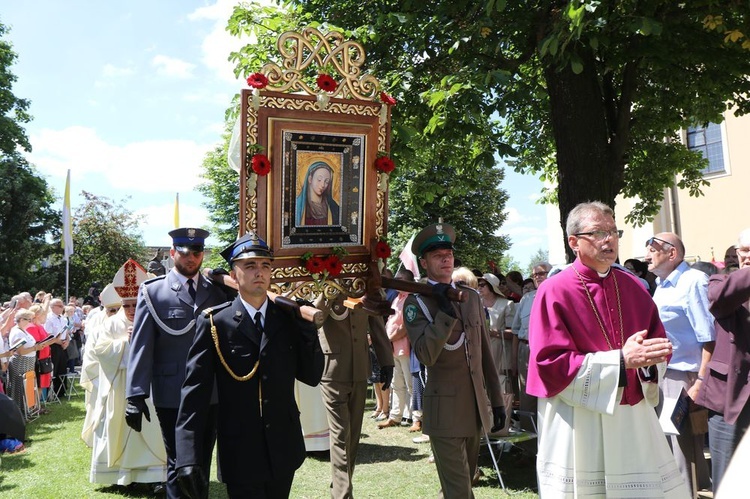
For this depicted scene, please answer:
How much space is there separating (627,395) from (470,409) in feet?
4.80

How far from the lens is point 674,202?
28.4 meters

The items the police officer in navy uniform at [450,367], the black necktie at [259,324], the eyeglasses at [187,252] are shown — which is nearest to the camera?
the black necktie at [259,324]

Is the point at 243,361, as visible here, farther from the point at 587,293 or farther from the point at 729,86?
the point at 729,86

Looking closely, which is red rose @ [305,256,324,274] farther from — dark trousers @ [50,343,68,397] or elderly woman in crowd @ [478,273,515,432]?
dark trousers @ [50,343,68,397]

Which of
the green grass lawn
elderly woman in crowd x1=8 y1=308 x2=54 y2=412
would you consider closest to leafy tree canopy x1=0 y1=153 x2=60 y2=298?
elderly woman in crowd x1=8 y1=308 x2=54 y2=412

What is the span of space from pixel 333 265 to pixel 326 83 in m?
1.30

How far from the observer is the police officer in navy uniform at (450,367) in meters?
5.02

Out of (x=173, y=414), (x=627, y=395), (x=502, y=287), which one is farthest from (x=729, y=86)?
(x=173, y=414)

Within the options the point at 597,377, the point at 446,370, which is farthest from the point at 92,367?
the point at 597,377

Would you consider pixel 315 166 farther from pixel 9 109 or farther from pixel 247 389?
pixel 9 109

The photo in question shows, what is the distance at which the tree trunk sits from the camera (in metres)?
9.23

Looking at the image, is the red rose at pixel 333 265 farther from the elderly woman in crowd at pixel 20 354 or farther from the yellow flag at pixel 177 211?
the yellow flag at pixel 177 211

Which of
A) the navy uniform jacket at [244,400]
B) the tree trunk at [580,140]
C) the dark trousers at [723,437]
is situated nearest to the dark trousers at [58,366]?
the tree trunk at [580,140]

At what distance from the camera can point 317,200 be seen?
499cm
